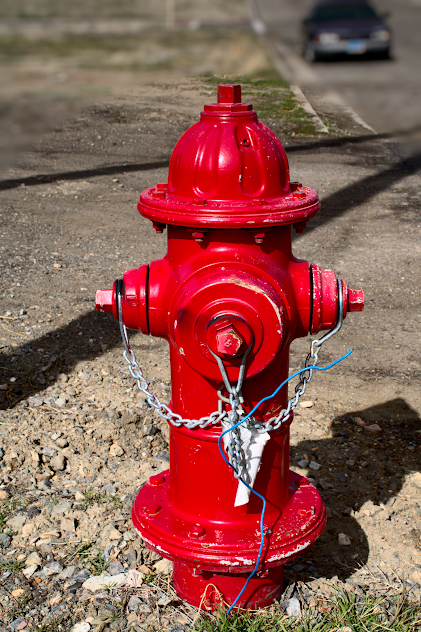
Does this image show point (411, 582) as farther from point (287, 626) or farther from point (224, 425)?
point (224, 425)

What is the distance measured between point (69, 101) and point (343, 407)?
2.95 m

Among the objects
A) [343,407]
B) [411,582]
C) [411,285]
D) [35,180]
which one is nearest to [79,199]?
[35,180]

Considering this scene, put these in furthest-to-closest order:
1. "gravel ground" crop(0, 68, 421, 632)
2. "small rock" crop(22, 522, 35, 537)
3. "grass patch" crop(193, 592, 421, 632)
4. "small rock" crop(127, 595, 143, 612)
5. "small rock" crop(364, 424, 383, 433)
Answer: "small rock" crop(364, 424, 383, 433) < "small rock" crop(22, 522, 35, 537) < "gravel ground" crop(0, 68, 421, 632) < "small rock" crop(127, 595, 143, 612) < "grass patch" crop(193, 592, 421, 632)

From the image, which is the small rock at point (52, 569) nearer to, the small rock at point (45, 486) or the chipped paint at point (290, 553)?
the small rock at point (45, 486)

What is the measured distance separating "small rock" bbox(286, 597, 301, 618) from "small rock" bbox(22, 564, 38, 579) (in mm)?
952

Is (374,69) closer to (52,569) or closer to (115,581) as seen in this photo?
(115,581)

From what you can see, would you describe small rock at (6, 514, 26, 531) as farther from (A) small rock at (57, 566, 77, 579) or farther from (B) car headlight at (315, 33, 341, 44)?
(B) car headlight at (315, 33, 341, 44)

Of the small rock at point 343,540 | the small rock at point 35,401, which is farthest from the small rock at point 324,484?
the small rock at point 35,401

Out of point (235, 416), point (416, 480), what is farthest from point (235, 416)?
point (416, 480)

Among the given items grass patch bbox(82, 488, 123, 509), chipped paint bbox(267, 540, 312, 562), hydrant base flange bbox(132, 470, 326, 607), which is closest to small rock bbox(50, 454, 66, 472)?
grass patch bbox(82, 488, 123, 509)

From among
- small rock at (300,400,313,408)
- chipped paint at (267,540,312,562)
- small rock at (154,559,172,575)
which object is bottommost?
small rock at (154,559,172,575)

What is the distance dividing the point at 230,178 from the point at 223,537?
43.1 inches

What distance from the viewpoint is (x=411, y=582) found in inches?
90.0

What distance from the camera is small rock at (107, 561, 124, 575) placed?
7.52 feet
